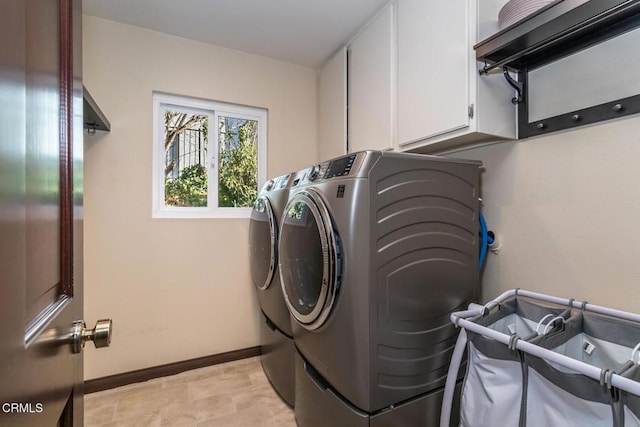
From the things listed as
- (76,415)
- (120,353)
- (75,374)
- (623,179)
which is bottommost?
(120,353)

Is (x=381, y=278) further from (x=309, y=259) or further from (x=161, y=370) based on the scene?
(x=161, y=370)

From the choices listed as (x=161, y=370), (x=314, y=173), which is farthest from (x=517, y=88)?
(x=161, y=370)

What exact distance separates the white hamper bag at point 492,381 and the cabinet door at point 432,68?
876mm

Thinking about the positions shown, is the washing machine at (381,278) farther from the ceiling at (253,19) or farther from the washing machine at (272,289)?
the ceiling at (253,19)

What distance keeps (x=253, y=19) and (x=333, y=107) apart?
2.62 feet

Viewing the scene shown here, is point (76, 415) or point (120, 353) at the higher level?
point (76, 415)

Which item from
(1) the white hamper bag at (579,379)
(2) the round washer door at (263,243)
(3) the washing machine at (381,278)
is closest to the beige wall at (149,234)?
(2) the round washer door at (263,243)

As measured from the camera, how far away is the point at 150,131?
6.94 ft

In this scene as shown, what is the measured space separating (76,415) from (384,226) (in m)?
1.02

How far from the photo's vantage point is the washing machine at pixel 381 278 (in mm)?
1089

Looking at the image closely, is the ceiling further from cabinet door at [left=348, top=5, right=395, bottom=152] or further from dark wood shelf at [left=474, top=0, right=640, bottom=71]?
dark wood shelf at [left=474, top=0, right=640, bottom=71]

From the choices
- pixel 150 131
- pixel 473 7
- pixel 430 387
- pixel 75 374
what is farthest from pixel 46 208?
pixel 150 131

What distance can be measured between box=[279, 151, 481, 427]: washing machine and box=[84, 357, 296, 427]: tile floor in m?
0.51

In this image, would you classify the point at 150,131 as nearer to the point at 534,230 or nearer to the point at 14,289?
the point at 14,289
